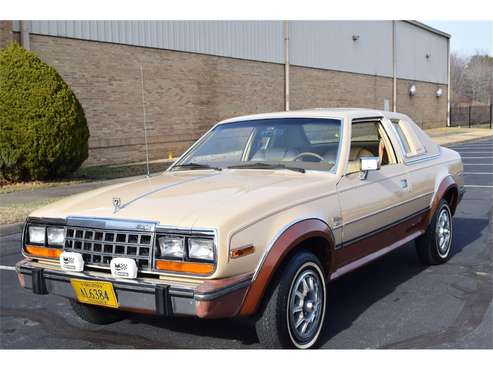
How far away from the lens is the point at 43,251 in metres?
3.98

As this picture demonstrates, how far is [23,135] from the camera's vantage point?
504 inches

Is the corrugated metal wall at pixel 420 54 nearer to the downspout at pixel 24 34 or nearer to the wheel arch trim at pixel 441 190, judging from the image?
the downspout at pixel 24 34

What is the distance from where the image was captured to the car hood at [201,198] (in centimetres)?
353

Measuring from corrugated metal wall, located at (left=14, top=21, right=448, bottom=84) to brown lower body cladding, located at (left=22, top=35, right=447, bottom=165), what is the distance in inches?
12.6

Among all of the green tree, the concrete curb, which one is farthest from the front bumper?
the green tree

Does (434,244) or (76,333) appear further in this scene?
(434,244)

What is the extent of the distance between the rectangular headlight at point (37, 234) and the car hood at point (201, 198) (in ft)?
0.31

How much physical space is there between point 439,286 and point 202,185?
2602 mm

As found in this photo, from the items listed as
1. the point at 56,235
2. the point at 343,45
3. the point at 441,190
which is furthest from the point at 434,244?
the point at 343,45

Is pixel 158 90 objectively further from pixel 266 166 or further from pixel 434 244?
pixel 266 166

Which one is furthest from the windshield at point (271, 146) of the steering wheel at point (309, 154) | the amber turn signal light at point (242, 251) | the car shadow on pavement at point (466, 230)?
the car shadow on pavement at point (466, 230)

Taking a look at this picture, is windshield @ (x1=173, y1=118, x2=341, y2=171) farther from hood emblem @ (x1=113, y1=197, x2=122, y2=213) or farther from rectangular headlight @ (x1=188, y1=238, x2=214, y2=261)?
rectangular headlight @ (x1=188, y1=238, x2=214, y2=261)

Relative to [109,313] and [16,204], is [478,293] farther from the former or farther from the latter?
[16,204]

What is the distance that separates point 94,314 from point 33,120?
9410 millimetres
